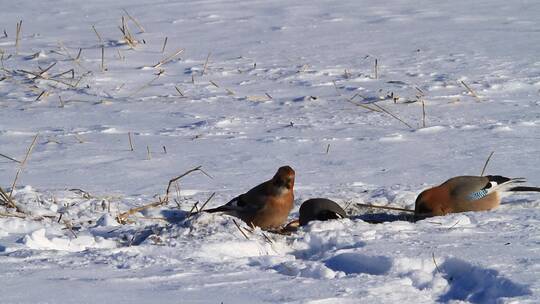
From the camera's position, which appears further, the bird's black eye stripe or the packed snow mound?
the bird's black eye stripe

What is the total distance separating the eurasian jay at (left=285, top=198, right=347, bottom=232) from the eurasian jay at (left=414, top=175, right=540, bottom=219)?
1.40ft

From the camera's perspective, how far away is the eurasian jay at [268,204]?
507 cm

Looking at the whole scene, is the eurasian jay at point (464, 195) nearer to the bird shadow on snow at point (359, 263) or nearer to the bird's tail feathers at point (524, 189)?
the bird's tail feathers at point (524, 189)

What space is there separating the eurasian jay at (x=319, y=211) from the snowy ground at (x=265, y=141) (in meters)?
0.16

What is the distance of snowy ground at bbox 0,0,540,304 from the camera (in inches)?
142

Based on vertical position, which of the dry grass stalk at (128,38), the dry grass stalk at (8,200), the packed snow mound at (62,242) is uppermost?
the packed snow mound at (62,242)

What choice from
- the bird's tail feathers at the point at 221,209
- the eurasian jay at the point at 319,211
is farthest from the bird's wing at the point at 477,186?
the bird's tail feathers at the point at 221,209

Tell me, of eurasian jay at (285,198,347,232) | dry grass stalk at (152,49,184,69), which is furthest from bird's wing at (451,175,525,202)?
dry grass stalk at (152,49,184,69)

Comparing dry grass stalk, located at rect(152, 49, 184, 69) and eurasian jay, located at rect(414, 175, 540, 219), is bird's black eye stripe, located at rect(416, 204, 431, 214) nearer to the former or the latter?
eurasian jay, located at rect(414, 175, 540, 219)

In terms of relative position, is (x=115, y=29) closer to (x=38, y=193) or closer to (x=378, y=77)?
(x=378, y=77)

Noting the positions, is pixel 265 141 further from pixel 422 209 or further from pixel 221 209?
pixel 422 209

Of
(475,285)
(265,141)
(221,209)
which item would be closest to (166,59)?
(265,141)

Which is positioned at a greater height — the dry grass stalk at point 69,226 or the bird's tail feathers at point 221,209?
the dry grass stalk at point 69,226

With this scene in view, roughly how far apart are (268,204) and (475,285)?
1.73m
